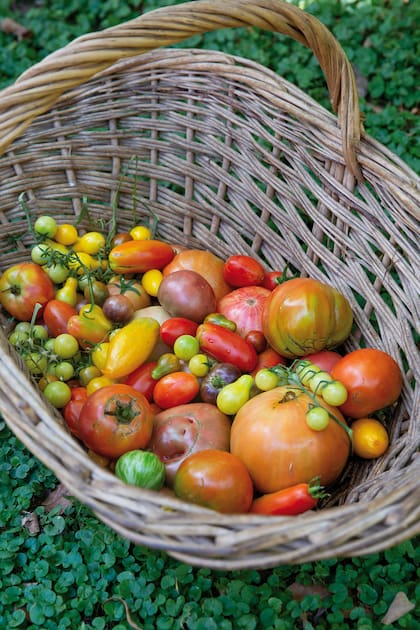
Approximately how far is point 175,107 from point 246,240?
52 cm

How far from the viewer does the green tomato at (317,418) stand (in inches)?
68.6

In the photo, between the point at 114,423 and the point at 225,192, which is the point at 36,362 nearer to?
the point at 114,423

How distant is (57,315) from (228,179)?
2.45 feet

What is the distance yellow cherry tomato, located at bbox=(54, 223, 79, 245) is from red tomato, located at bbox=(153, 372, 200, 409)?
2.22 ft

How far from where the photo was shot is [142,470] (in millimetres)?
1700

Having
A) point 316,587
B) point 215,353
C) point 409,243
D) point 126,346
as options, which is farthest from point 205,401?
point 409,243

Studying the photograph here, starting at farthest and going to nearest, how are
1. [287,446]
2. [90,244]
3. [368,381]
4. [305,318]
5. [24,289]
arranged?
1. [90,244]
2. [24,289]
3. [305,318]
4. [368,381]
5. [287,446]

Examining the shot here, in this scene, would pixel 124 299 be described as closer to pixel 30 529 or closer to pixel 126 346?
pixel 126 346

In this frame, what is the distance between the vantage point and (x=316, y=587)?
6.25 feet

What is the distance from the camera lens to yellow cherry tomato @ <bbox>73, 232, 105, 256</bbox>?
243 centimetres

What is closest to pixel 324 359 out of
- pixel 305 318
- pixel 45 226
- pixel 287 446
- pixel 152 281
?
pixel 305 318

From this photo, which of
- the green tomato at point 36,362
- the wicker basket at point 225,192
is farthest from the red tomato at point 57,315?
the wicker basket at point 225,192

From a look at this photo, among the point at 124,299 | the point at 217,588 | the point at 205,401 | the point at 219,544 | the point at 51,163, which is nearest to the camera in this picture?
the point at 219,544

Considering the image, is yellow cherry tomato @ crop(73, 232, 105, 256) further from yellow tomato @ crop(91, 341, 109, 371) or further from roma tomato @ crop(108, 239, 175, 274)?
yellow tomato @ crop(91, 341, 109, 371)
